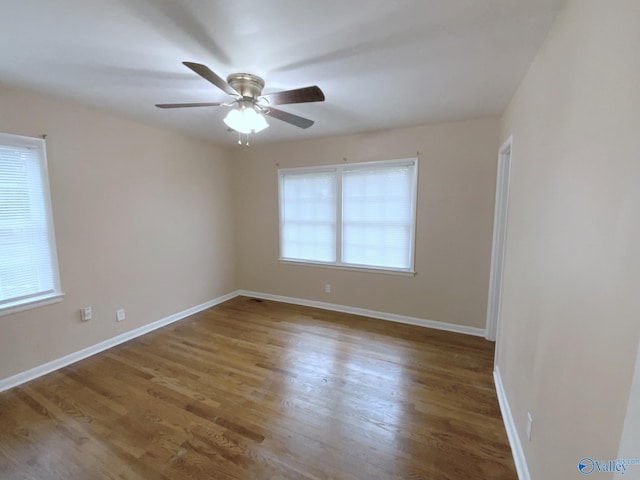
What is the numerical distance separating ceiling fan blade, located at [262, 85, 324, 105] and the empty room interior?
0.03m

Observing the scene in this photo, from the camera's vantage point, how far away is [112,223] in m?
2.94

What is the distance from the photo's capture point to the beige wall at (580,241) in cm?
77

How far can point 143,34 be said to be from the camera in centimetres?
153

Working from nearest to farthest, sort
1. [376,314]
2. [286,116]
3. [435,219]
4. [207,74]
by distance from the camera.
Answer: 1. [207,74]
2. [286,116]
3. [435,219]
4. [376,314]

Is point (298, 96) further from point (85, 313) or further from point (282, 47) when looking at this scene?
point (85, 313)

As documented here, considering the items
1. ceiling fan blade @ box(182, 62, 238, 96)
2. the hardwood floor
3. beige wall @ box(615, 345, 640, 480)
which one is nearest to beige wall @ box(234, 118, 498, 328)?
the hardwood floor

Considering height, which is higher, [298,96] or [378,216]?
[298,96]

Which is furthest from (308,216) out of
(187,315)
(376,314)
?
(187,315)

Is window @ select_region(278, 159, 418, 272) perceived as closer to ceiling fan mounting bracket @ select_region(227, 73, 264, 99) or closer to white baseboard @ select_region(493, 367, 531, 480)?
white baseboard @ select_region(493, 367, 531, 480)

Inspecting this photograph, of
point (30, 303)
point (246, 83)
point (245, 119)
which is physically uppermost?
point (246, 83)

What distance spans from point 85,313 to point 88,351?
400 mm

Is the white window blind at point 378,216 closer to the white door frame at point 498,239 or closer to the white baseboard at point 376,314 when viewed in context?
the white baseboard at point 376,314

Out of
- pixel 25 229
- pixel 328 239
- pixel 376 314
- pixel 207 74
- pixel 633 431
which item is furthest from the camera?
pixel 328 239

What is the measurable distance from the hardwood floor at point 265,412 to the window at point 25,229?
30.8 inches
